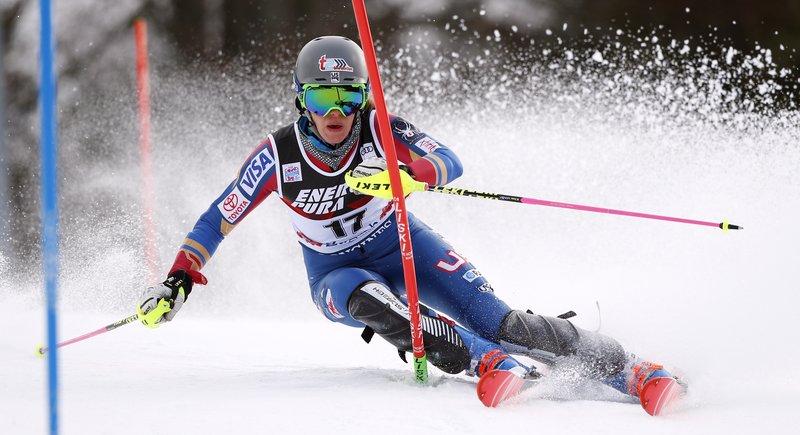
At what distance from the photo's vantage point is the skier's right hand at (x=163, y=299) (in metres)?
2.13

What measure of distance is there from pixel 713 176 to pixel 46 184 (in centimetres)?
437

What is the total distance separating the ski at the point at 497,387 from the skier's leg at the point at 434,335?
17 centimetres

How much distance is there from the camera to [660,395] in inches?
71.1

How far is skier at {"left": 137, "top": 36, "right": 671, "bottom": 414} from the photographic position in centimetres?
206

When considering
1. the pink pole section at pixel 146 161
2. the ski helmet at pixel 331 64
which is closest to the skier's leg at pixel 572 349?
the ski helmet at pixel 331 64

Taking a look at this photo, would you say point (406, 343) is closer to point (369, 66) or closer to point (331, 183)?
point (331, 183)

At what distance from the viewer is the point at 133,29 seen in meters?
7.01

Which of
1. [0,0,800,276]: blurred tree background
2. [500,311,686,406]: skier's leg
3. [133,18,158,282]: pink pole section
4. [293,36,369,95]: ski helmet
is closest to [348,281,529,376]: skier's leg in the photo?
[500,311,686,406]: skier's leg

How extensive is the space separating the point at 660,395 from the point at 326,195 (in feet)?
3.61

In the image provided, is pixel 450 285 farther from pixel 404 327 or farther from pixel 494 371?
pixel 494 371

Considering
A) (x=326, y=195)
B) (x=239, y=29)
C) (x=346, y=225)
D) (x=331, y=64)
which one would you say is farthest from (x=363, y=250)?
(x=239, y=29)

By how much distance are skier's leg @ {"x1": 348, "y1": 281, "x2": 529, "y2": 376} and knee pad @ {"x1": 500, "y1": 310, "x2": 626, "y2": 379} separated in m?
0.10

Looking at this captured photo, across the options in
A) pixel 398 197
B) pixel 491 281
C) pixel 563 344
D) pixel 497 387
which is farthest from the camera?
pixel 491 281

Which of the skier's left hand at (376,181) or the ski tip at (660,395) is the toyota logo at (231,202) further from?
the ski tip at (660,395)
